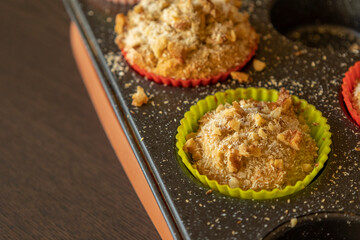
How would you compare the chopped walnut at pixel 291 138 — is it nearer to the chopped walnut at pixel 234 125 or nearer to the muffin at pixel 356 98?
the chopped walnut at pixel 234 125

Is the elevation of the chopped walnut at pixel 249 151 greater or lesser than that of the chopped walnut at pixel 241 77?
lesser

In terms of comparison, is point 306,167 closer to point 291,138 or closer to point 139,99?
point 291,138

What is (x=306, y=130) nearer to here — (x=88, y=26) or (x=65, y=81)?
(x=88, y=26)

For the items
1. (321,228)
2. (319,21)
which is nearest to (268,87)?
(321,228)

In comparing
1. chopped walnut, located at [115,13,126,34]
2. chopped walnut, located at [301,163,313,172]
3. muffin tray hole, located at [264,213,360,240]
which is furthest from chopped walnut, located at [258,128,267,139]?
chopped walnut, located at [115,13,126,34]

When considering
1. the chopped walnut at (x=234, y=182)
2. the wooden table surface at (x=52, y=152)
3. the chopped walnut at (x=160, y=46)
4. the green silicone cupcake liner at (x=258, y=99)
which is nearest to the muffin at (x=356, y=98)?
the green silicone cupcake liner at (x=258, y=99)

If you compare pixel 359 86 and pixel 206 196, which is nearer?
pixel 206 196

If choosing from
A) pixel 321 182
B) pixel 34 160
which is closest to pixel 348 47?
pixel 321 182
